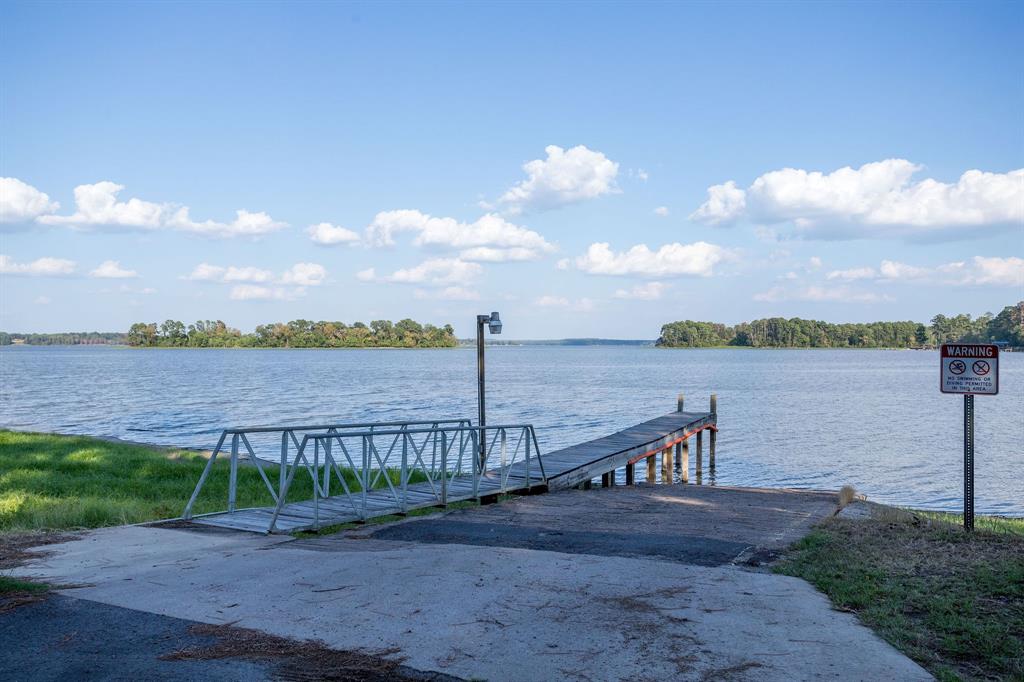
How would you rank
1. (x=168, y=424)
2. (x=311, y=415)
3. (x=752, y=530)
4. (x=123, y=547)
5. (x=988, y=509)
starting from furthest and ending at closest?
(x=311, y=415), (x=168, y=424), (x=988, y=509), (x=752, y=530), (x=123, y=547)

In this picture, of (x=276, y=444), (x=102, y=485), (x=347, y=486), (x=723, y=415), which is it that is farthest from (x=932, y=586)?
(x=723, y=415)

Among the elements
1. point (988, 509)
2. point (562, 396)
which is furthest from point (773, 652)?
point (562, 396)

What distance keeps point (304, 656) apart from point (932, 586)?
5.08 meters

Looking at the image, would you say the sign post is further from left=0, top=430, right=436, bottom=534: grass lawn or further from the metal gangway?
left=0, top=430, right=436, bottom=534: grass lawn

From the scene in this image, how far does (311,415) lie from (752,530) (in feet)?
121

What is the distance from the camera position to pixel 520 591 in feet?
21.8

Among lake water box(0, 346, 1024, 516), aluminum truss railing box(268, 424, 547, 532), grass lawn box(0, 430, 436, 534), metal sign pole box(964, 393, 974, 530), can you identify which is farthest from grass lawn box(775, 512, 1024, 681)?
lake water box(0, 346, 1024, 516)

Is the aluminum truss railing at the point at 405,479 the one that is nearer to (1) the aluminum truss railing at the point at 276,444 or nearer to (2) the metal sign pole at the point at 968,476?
(1) the aluminum truss railing at the point at 276,444

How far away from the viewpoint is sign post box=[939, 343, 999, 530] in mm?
9531

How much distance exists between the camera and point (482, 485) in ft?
46.3

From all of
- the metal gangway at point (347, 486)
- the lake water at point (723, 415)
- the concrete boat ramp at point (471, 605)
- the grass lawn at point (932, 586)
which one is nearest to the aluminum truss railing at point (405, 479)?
the metal gangway at point (347, 486)

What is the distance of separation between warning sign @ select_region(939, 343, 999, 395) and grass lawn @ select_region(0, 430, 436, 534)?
1048cm

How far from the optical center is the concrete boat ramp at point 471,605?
5.09 meters

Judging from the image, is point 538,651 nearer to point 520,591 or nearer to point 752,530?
point 520,591
